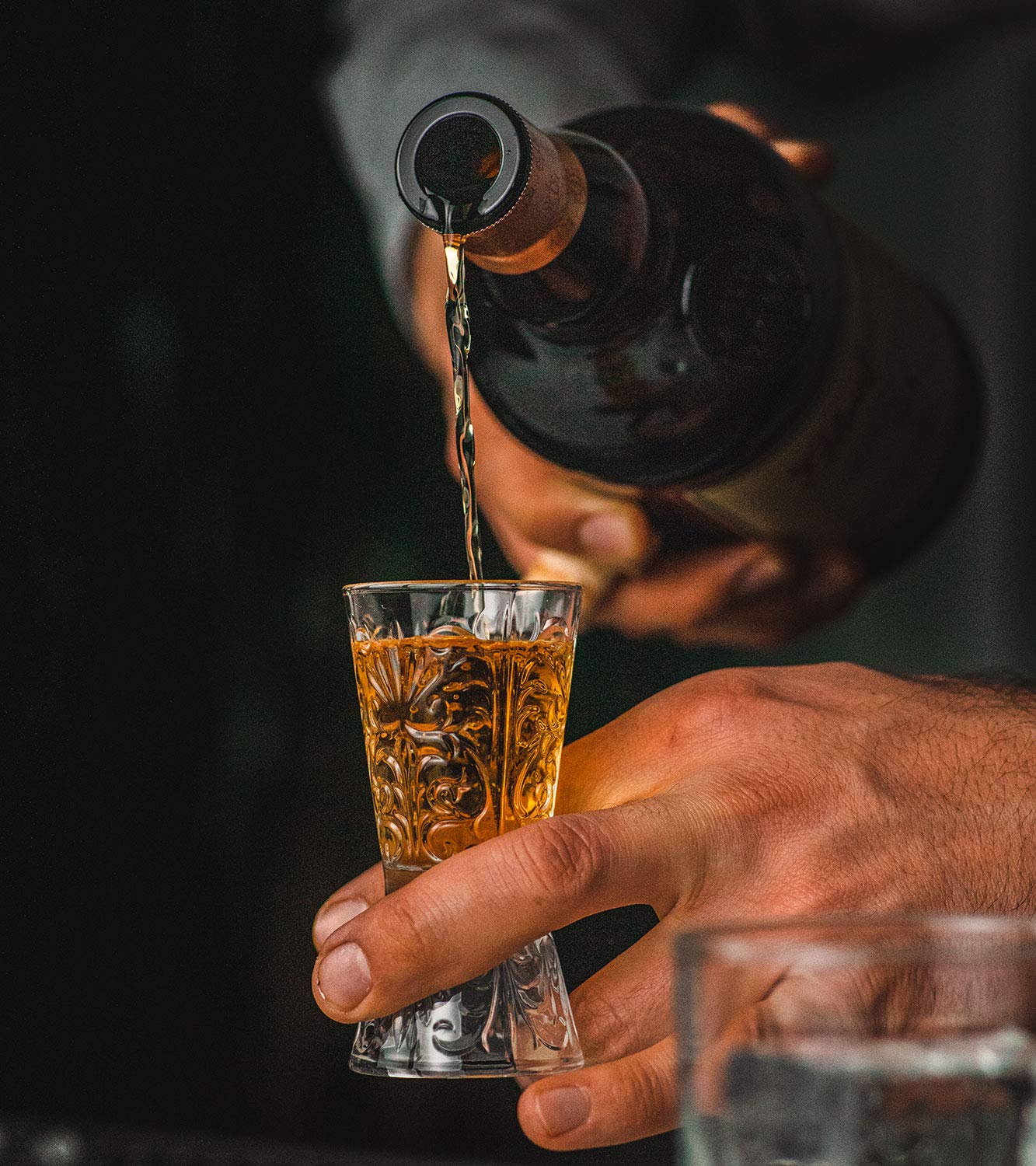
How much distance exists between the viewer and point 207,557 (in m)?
1.62

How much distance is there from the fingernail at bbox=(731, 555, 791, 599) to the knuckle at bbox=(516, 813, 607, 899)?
568 mm

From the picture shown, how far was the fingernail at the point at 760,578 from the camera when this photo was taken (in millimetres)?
1033

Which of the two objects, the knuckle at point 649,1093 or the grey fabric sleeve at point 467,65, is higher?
the grey fabric sleeve at point 467,65

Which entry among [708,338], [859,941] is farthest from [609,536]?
[859,941]

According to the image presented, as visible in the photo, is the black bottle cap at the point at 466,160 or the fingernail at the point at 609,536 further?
the fingernail at the point at 609,536

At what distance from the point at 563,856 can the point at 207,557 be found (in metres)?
1.22

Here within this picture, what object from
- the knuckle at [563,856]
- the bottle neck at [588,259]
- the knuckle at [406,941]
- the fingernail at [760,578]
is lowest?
the knuckle at [406,941]

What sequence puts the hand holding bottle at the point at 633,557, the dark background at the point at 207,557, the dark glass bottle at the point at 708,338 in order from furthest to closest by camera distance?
the dark background at the point at 207,557 < the hand holding bottle at the point at 633,557 < the dark glass bottle at the point at 708,338

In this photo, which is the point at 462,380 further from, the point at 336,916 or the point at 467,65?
the point at 467,65

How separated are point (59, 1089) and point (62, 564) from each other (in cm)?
62

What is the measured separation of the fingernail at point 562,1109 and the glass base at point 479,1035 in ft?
0.10

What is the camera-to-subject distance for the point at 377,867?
0.65 m

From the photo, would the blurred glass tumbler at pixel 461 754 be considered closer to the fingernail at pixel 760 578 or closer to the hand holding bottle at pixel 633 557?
the hand holding bottle at pixel 633 557

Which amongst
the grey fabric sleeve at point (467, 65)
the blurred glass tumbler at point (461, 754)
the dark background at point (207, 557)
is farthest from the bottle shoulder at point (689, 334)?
the dark background at point (207, 557)
